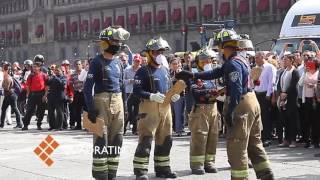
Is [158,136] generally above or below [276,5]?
below

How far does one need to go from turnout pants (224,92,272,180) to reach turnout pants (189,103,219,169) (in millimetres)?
1339

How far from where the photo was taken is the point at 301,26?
18.0 m

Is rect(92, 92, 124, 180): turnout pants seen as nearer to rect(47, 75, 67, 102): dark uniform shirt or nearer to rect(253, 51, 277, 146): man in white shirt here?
rect(253, 51, 277, 146): man in white shirt

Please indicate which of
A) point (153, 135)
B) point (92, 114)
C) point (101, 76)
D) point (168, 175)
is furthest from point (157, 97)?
point (168, 175)

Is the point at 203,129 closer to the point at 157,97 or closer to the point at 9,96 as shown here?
the point at 157,97

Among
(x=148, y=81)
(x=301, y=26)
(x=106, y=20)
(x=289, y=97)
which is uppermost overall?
(x=106, y=20)

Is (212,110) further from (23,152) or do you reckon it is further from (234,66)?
(23,152)

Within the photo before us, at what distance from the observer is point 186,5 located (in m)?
64.4

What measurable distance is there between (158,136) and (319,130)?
13.4 feet

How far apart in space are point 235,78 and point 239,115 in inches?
18.8

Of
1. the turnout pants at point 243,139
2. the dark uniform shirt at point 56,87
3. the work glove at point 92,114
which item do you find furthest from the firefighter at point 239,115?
the dark uniform shirt at point 56,87

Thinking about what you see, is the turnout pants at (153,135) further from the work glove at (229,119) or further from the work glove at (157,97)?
the work glove at (229,119)

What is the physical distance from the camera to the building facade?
185 feet

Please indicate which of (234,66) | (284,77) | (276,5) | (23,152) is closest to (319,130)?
(284,77)
